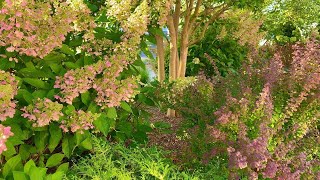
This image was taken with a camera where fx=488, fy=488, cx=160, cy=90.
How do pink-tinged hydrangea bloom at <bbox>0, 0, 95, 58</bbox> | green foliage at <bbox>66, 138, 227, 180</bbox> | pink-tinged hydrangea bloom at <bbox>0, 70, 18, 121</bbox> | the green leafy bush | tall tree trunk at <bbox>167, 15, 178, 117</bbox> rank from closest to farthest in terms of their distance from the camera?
pink-tinged hydrangea bloom at <bbox>0, 70, 18, 121</bbox>
pink-tinged hydrangea bloom at <bbox>0, 0, 95, 58</bbox>
the green leafy bush
green foliage at <bbox>66, 138, 227, 180</bbox>
tall tree trunk at <bbox>167, 15, 178, 117</bbox>

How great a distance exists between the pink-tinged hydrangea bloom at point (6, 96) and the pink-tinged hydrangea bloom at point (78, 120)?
0.37m

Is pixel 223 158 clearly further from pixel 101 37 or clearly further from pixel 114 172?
pixel 101 37

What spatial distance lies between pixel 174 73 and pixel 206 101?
3.72 m

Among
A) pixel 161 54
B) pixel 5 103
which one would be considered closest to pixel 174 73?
pixel 161 54

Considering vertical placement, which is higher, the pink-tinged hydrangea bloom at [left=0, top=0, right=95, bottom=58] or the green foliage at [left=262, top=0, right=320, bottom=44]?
the green foliage at [left=262, top=0, right=320, bottom=44]

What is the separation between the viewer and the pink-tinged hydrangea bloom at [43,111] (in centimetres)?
278

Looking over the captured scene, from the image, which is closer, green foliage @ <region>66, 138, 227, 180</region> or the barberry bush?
the barberry bush

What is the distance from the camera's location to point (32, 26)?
2.84m

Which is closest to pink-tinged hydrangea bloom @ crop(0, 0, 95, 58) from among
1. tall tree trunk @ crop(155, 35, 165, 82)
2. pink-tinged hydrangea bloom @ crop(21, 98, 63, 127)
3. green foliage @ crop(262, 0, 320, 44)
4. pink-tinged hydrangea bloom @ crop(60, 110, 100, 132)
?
pink-tinged hydrangea bloom @ crop(21, 98, 63, 127)

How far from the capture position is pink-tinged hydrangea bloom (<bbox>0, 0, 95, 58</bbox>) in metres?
2.76

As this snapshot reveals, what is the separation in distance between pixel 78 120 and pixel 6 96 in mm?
568

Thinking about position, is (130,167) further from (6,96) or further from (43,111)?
(6,96)

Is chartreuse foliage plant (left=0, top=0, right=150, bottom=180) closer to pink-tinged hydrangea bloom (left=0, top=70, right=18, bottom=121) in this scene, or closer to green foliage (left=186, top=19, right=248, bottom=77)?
pink-tinged hydrangea bloom (left=0, top=70, right=18, bottom=121)

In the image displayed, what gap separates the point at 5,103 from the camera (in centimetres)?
254
